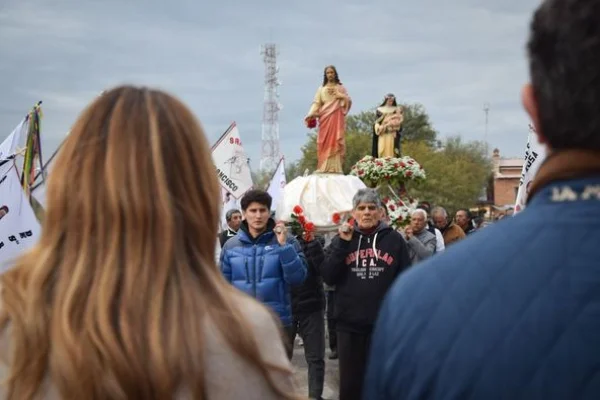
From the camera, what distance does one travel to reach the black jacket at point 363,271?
20.1 ft

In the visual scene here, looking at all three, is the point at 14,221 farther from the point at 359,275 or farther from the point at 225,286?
the point at 225,286

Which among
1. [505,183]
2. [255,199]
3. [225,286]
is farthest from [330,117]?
[505,183]

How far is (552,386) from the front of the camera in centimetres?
133

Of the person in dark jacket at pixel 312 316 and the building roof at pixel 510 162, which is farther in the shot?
the building roof at pixel 510 162

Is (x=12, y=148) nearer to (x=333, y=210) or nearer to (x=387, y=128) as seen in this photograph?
(x=333, y=210)

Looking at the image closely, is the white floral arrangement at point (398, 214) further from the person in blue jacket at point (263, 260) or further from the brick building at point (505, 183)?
the brick building at point (505, 183)

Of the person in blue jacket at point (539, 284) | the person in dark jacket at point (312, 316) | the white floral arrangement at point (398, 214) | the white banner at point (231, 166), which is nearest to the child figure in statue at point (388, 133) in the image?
the white banner at point (231, 166)

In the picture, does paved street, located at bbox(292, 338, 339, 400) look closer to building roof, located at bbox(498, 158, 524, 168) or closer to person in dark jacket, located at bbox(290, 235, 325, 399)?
person in dark jacket, located at bbox(290, 235, 325, 399)

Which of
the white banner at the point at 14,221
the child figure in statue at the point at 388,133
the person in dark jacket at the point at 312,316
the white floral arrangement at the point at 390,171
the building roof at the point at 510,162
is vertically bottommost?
the person in dark jacket at the point at 312,316

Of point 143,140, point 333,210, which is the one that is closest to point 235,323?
point 143,140

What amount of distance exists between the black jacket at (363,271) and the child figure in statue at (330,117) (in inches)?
424

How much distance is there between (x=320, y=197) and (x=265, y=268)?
32.7 feet

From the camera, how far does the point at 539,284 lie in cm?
134

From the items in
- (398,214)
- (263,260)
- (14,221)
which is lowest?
(263,260)
